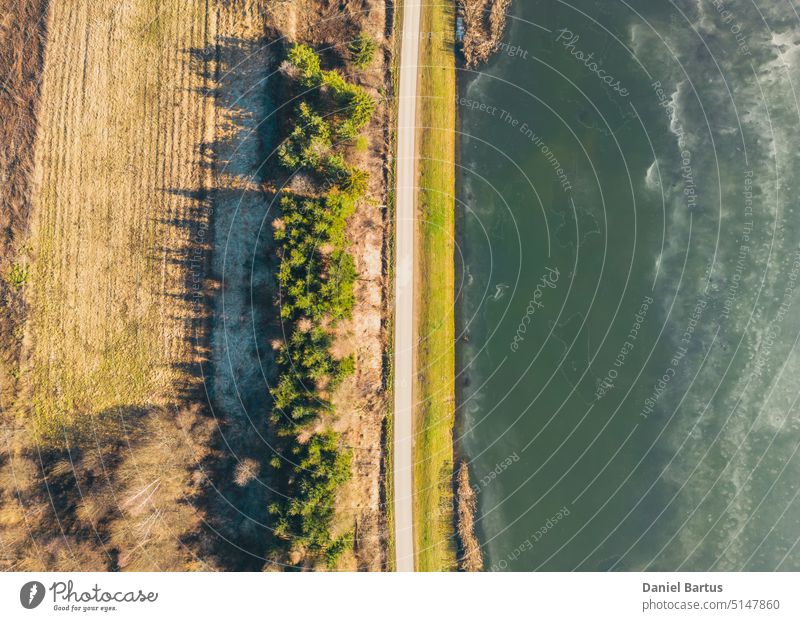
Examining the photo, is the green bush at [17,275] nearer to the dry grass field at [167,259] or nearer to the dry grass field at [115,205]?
the dry grass field at [167,259]

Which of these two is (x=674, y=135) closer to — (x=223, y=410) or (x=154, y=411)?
(x=223, y=410)

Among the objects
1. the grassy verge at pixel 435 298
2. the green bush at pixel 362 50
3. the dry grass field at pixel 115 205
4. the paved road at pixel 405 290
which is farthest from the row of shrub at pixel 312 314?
the dry grass field at pixel 115 205

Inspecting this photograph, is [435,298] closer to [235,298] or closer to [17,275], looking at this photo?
[235,298]

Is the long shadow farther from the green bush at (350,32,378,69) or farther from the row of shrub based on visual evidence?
the green bush at (350,32,378,69)

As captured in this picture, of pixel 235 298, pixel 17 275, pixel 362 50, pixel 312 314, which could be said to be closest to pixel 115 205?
pixel 17 275

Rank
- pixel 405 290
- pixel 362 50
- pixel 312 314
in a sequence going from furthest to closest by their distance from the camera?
pixel 405 290 < pixel 362 50 < pixel 312 314

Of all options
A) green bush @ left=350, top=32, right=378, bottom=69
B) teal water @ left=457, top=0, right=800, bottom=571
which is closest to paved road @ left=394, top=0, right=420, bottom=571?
green bush @ left=350, top=32, right=378, bottom=69
